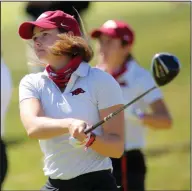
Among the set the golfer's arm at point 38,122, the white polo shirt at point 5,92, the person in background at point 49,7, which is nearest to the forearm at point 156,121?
the white polo shirt at point 5,92

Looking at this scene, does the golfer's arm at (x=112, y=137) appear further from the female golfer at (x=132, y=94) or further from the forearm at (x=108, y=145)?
the female golfer at (x=132, y=94)

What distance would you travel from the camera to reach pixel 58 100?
4680 mm

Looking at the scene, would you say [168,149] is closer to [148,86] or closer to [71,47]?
[148,86]

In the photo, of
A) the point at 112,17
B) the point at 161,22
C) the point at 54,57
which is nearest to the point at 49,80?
the point at 54,57

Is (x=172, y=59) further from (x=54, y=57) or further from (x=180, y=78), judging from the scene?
(x=180, y=78)

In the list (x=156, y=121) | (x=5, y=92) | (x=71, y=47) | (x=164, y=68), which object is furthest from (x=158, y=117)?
(x=71, y=47)

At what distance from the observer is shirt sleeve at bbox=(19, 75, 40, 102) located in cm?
473

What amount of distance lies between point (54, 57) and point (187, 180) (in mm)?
6086

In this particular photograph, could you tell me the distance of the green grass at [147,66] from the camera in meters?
11.1

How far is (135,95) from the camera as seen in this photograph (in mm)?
6754

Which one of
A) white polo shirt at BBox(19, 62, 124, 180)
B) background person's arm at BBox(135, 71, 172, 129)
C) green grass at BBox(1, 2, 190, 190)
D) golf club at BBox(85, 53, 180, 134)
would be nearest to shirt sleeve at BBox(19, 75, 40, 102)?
white polo shirt at BBox(19, 62, 124, 180)

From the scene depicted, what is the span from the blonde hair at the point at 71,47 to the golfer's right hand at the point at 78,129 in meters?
0.52

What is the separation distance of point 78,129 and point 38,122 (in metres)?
0.33

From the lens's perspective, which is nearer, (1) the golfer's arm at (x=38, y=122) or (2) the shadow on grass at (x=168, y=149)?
(1) the golfer's arm at (x=38, y=122)
